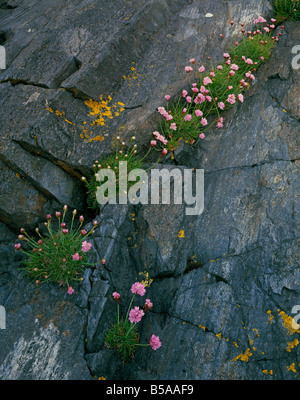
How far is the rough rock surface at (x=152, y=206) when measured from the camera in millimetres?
3604

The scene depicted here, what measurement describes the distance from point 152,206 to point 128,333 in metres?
1.63

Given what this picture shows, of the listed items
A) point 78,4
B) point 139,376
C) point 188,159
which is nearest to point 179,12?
point 78,4

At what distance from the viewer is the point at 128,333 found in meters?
3.71

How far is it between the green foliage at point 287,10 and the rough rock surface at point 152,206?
0.21 metres

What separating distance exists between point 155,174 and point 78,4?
3718 mm

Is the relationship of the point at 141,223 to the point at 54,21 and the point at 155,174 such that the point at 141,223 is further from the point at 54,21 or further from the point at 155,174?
the point at 54,21

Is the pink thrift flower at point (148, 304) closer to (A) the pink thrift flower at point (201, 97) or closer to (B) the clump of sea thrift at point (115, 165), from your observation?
(B) the clump of sea thrift at point (115, 165)

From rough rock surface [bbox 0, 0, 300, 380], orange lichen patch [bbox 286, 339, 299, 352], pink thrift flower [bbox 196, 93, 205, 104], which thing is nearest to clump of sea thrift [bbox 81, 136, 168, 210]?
rough rock surface [bbox 0, 0, 300, 380]

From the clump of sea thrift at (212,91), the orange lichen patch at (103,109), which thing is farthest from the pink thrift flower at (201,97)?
the orange lichen patch at (103,109)

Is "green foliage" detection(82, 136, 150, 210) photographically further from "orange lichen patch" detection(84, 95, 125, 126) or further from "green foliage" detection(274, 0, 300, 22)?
"green foliage" detection(274, 0, 300, 22)

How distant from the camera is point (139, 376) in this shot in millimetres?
3506

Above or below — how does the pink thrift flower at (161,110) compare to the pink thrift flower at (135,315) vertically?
above

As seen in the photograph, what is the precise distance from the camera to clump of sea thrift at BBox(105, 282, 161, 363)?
3.69 meters

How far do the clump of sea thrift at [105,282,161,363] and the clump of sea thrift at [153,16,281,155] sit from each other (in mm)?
2067
